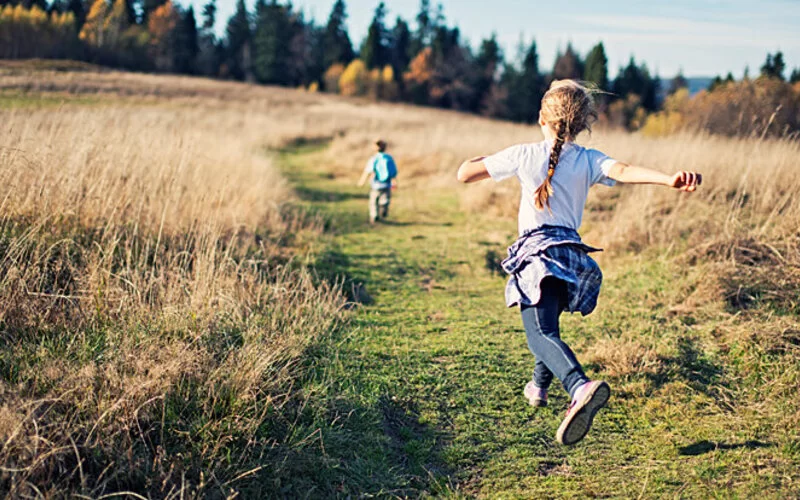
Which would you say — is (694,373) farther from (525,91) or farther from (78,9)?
(78,9)

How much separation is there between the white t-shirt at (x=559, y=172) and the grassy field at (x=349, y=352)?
1.30 meters

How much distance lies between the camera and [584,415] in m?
2.63

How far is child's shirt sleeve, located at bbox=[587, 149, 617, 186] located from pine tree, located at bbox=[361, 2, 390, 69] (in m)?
66.2

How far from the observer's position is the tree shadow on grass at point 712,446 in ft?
10.1

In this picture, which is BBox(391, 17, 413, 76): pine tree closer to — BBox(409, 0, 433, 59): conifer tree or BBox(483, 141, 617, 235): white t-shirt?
BBox(409, 0, 433, 59): conifer tree

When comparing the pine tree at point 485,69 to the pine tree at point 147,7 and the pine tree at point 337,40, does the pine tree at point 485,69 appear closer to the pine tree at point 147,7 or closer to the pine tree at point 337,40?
the pine tree at point 337,40

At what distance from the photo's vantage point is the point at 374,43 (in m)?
65.9

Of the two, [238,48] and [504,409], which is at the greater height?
[238,48]

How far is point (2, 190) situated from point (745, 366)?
221 inches

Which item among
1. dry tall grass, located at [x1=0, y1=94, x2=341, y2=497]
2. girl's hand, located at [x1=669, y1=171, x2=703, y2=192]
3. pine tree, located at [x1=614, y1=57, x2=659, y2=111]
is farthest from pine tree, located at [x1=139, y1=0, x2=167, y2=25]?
girl's hand, located at [x1=669, y1=171, x2=703, y2=192]

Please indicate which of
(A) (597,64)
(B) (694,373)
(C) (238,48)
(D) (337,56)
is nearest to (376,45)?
(D) (337,56)

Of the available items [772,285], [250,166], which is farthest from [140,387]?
[250,166]

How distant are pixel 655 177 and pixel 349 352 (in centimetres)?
243

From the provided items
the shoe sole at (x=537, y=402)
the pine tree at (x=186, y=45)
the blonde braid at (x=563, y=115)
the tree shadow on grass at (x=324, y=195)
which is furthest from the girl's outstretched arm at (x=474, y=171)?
the pine tree at (x=186, y=45)
